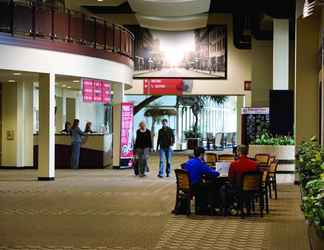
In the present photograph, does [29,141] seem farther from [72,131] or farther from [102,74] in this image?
[102,74]

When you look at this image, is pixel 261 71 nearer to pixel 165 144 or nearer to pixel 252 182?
pixel 165 144

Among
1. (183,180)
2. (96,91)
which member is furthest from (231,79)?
(183,180)

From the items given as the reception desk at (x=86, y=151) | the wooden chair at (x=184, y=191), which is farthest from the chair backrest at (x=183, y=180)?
the reception desk at (x=86, y=151)

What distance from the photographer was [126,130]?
23812mm

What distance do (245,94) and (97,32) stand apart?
12.6 meters

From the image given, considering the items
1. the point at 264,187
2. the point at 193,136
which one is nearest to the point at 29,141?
the point at 264,187

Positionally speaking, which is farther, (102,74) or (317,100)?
(102,74)

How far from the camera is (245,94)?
32.6 metres

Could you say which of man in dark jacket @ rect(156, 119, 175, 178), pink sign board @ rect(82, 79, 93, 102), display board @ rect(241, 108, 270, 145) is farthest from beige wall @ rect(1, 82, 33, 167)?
display board @ rect(241, 108, 270, 145)

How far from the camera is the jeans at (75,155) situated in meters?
23.8

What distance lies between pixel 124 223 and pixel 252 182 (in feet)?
7.80

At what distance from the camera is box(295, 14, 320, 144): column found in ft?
61.7

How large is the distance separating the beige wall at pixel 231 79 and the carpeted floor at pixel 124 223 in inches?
614

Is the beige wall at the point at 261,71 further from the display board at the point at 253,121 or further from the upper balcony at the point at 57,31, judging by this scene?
the upper balcony at the point at 57,31
